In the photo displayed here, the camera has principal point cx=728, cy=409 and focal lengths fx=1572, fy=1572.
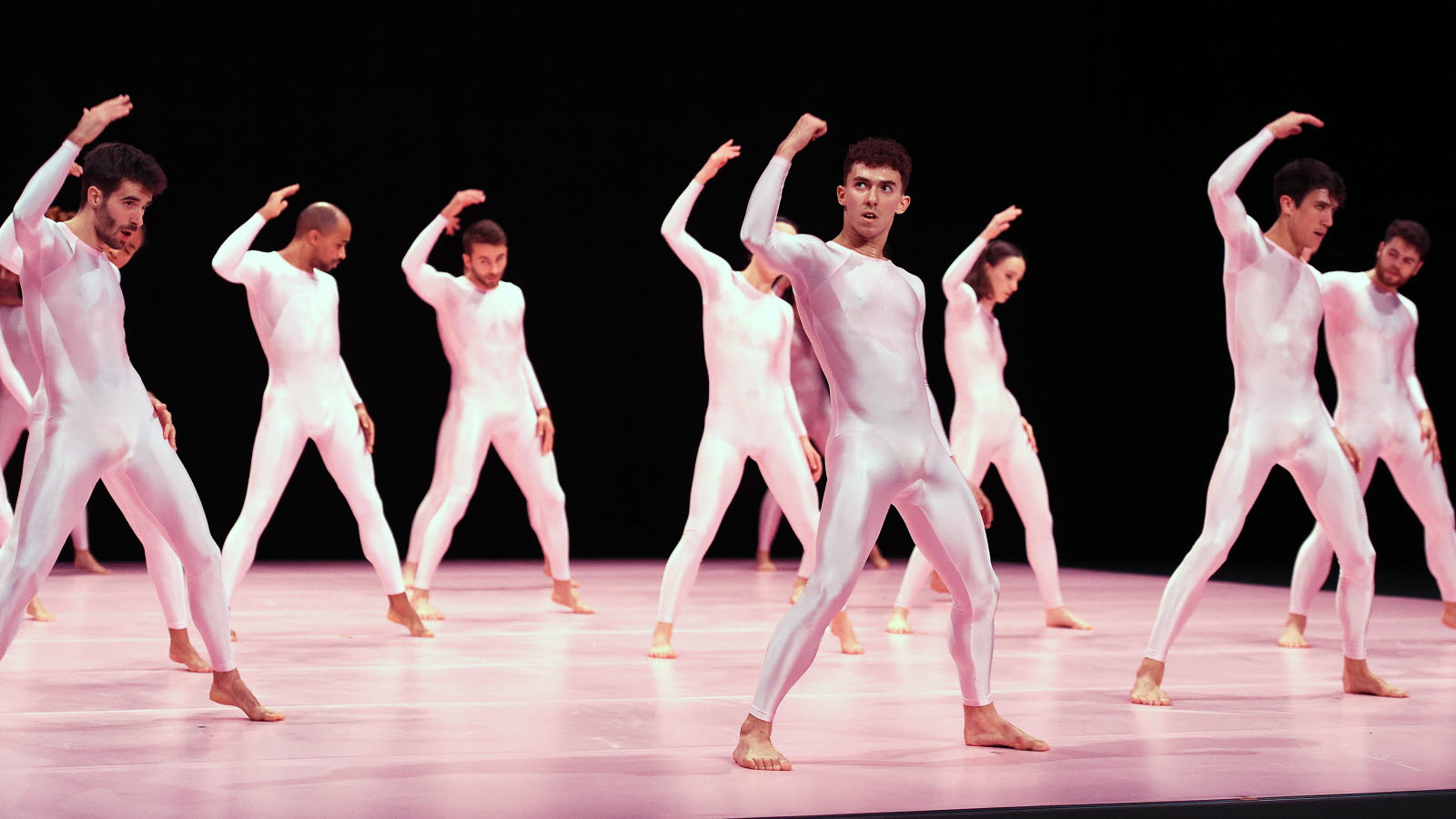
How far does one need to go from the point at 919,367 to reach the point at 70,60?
295 inches

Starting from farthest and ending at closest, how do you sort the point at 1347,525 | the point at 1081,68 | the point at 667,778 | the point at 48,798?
the point at 1081,68
the point at 1347,525
the point at 667,778
the point at 48,798

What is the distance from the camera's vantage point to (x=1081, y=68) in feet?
37.8

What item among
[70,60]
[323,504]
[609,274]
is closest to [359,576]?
[323,504]

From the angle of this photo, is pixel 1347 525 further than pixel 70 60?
No

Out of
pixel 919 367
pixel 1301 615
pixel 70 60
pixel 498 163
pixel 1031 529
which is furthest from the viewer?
pixel 498 163

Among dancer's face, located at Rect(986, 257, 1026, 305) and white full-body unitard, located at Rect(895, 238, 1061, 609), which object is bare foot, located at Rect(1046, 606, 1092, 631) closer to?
white full-body unitard, located at Rect(895, 238, 1061, 609)

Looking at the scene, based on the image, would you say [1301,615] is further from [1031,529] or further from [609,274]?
[609,274]

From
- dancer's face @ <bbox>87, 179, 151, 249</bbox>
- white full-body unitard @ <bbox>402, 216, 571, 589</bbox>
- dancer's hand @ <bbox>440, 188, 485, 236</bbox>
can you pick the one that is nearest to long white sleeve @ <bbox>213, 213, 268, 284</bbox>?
dancer's hand @ <bbox>440, 188, 485, 236</bbox>

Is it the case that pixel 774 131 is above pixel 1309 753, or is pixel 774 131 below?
above

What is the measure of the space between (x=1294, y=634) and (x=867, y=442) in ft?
11.3

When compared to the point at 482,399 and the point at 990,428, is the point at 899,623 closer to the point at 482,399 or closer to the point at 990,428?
the point at 990,428

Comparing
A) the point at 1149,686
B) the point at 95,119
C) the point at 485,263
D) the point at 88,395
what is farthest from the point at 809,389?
the point at 95,119

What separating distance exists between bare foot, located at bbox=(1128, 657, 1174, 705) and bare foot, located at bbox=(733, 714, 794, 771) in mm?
1540

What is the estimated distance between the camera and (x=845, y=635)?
20.3 ft
